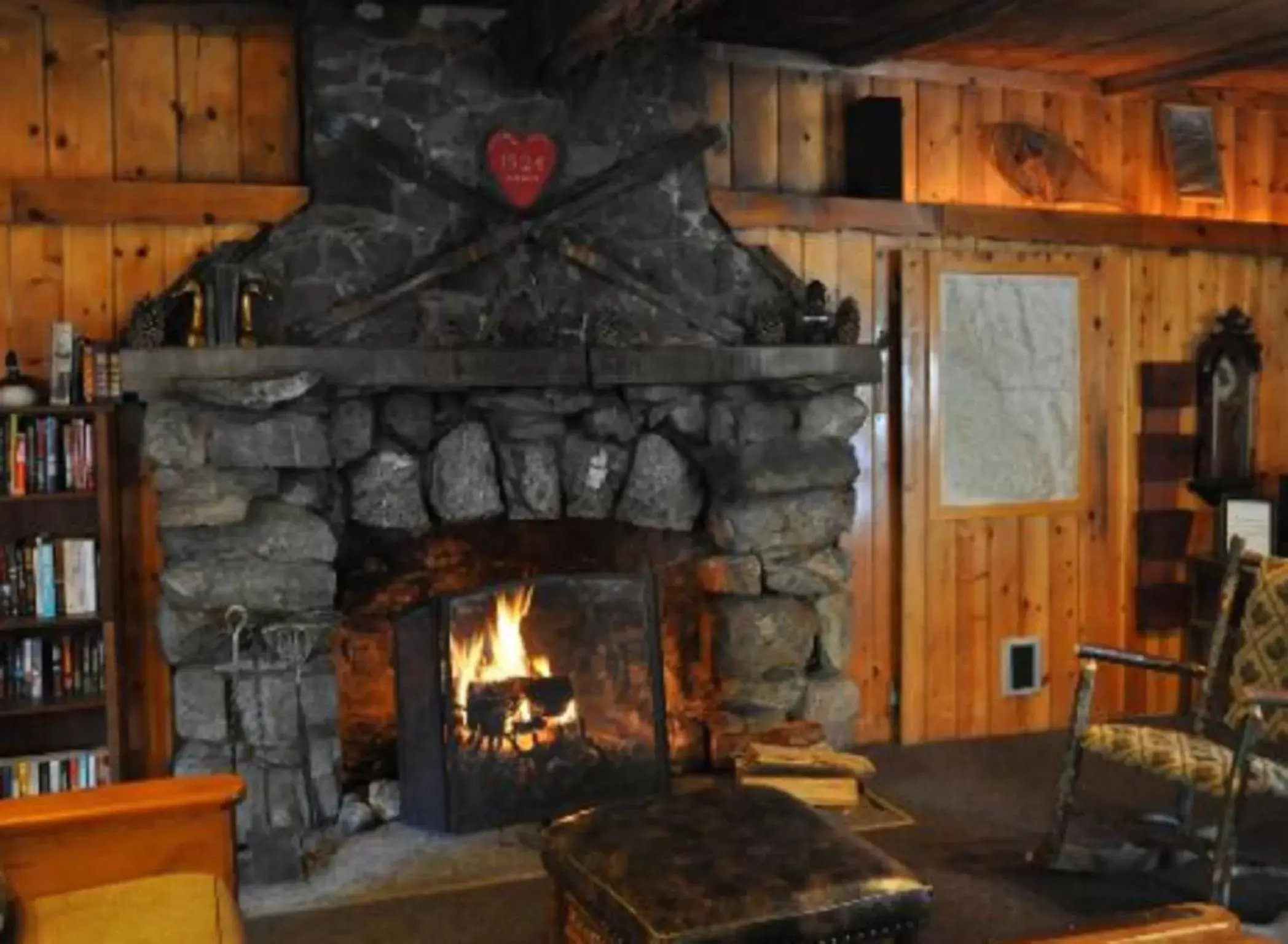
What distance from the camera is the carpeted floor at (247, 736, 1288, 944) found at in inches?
123

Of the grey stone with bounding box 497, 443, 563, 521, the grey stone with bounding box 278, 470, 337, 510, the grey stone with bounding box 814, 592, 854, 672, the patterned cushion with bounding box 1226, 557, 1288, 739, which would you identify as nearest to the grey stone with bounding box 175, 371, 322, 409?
the grey stone with bounding box 278, 470, 337, 510

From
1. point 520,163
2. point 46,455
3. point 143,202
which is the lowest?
point 46,455

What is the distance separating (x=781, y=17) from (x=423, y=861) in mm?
2775

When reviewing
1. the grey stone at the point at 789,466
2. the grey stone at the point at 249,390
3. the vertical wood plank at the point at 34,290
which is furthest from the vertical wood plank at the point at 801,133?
the vertical wood plank at the point at 34,290

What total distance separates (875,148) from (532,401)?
5.05ft

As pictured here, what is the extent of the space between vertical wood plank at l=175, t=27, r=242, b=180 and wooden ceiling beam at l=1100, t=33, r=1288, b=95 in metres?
3.19

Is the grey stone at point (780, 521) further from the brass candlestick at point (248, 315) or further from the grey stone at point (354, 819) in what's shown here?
the brass candlestick at point (248, 315)

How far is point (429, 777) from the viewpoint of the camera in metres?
3.74

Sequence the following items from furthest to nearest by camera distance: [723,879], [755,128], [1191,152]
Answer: [1191,152]
[755,128]
[723,879]

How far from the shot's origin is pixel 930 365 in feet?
14.9

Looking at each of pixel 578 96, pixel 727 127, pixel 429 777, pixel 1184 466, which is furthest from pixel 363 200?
pixel 1184 466

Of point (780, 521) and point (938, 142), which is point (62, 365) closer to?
point (780, 521)

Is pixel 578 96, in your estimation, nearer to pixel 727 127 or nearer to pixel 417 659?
pixel 727 127

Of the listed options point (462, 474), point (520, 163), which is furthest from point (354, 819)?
point (520, 163)
